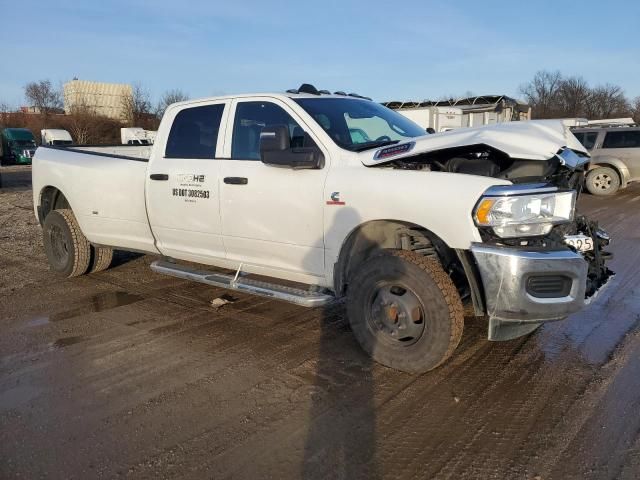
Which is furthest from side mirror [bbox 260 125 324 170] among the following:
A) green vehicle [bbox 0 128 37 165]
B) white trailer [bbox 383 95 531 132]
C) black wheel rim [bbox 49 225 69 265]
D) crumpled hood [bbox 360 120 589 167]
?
green vehicle [bbox 0 128 37 165]

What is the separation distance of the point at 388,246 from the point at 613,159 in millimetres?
13022

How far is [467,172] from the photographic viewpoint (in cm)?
377

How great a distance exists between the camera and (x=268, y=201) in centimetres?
425

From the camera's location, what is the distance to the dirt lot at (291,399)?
8.72 feet

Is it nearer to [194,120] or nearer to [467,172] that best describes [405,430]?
[467,172]

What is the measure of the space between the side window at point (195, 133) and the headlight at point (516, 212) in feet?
8.41

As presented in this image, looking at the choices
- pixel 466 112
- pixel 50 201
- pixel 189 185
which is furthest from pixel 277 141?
pixel 466 112

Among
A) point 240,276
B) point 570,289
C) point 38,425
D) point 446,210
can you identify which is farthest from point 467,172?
point 38,425

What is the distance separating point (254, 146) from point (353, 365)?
6.64 ft

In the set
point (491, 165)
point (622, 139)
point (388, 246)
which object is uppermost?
point (622, 139)

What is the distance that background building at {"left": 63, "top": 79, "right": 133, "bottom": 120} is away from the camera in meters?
56.8

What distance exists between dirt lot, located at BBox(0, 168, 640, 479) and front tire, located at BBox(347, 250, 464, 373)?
0.17m

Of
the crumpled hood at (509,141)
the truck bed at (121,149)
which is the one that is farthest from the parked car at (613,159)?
the truck bed at (121,149)

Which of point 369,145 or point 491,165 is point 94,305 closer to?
point 369,145
